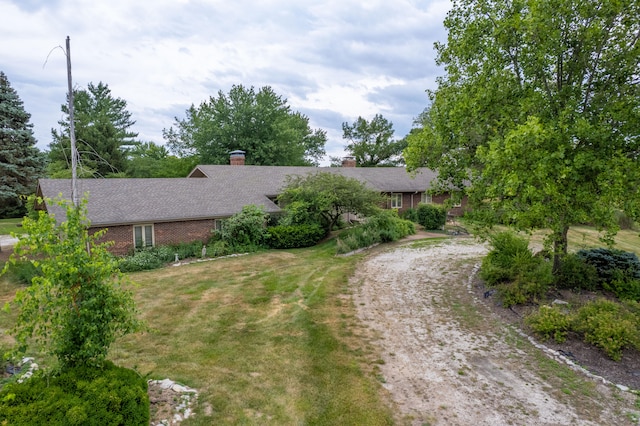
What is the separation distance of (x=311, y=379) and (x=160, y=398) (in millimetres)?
2787

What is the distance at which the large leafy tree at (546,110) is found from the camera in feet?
30.9

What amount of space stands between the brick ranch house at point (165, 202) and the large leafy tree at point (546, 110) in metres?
4.10

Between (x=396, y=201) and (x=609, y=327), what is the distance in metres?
22.7

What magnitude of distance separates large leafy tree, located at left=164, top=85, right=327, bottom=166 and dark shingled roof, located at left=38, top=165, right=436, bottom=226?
11.3 meters

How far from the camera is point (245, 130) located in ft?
131

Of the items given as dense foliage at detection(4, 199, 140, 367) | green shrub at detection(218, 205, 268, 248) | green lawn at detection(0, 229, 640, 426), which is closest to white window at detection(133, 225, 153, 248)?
green lawn at detection(0, 229, 640, 426)

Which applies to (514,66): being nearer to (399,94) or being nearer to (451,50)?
(451,50)

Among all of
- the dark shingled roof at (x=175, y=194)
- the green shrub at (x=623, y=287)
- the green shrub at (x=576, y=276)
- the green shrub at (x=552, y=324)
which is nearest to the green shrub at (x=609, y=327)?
the green shrub at (x=552, y=324)

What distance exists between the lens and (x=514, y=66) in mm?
12094

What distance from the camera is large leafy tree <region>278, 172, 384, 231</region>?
2142cm

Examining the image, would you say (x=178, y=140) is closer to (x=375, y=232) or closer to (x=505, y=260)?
(x=375, y=232)

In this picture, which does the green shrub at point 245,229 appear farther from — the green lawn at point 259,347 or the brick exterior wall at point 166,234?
the green lawn at point 259,347

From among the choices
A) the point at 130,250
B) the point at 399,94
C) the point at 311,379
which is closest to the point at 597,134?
the point at 311,379

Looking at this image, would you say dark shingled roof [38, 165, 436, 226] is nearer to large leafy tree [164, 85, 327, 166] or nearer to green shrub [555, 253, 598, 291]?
green shrub [555, 253, 598, 291]
